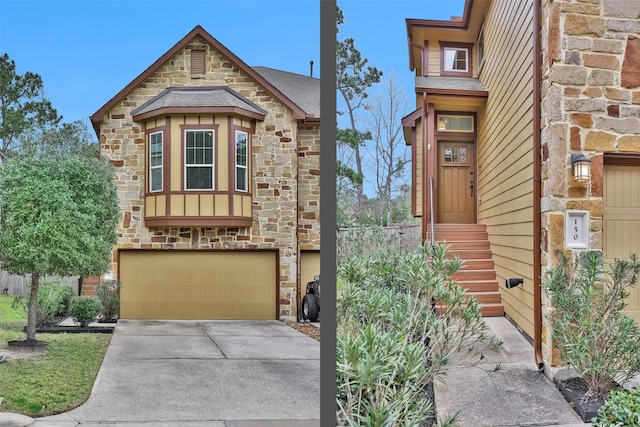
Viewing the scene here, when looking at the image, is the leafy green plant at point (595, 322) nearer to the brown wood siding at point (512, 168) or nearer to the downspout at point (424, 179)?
the brown wood siding at point (512, 168)

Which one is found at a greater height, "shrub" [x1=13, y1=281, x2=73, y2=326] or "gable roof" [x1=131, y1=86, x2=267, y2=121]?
"gable roof" [x1=131, y1=86, x2=267, y2=121]

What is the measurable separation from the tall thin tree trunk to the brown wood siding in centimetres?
257

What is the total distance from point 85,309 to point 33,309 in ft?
0.87

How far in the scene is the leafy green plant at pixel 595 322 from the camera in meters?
2.34

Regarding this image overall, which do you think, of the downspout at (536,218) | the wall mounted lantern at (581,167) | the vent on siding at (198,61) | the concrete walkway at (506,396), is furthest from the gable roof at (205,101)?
the concrete walkway at (506,396)

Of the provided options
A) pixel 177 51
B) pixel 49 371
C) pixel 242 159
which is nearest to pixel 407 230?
pixel 242 159

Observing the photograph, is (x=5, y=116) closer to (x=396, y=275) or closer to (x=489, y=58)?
(x=396, y=275)

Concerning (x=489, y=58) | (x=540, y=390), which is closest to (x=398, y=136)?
(x=489, y=58)

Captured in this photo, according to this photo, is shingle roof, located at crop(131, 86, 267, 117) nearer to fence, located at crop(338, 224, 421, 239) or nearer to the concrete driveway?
fence, located at crop(338, 224, 421, 239)

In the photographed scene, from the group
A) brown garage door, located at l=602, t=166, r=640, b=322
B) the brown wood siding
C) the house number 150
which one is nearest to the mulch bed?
the brown wood siding

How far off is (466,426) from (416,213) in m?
1.08

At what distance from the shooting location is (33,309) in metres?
2.88

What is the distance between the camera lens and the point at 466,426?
2.35 metres

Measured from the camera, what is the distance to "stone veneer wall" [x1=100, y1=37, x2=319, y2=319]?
9.96ft
